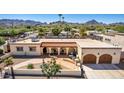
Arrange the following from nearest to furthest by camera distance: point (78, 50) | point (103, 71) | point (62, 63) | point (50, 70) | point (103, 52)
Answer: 1. point (50, 70)
2. point (103, 71)
3. point (62, 63)
4. point (103, 52)
5. point (78, 50)

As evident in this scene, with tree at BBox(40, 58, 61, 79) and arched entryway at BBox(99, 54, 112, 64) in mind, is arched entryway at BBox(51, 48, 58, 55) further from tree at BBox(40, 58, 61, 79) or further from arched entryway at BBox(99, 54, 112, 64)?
tree at BBox(40, 58, 61, 79)

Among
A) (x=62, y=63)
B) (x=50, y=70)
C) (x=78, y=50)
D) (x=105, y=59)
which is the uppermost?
(x=78, y=50)

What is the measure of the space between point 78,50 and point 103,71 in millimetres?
4286

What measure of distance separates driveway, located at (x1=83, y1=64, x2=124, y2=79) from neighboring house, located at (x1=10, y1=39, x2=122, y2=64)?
755 millimetres

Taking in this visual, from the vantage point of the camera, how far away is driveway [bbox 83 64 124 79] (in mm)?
11727

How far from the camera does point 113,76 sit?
1179cm

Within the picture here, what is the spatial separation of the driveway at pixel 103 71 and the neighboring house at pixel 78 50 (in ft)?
2.48

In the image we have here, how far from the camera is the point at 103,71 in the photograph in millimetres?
12703

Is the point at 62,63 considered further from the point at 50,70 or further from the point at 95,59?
the point at 50,70

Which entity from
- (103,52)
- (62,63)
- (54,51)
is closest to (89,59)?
(103,52)

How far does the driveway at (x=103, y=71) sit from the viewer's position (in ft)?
38.5

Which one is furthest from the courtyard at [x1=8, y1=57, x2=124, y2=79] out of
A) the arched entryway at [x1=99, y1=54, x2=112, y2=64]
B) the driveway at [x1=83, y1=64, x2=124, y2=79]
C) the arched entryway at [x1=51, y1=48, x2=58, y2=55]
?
the arched entryway at [x1=51, y1=48, x2=58, y2=55]
